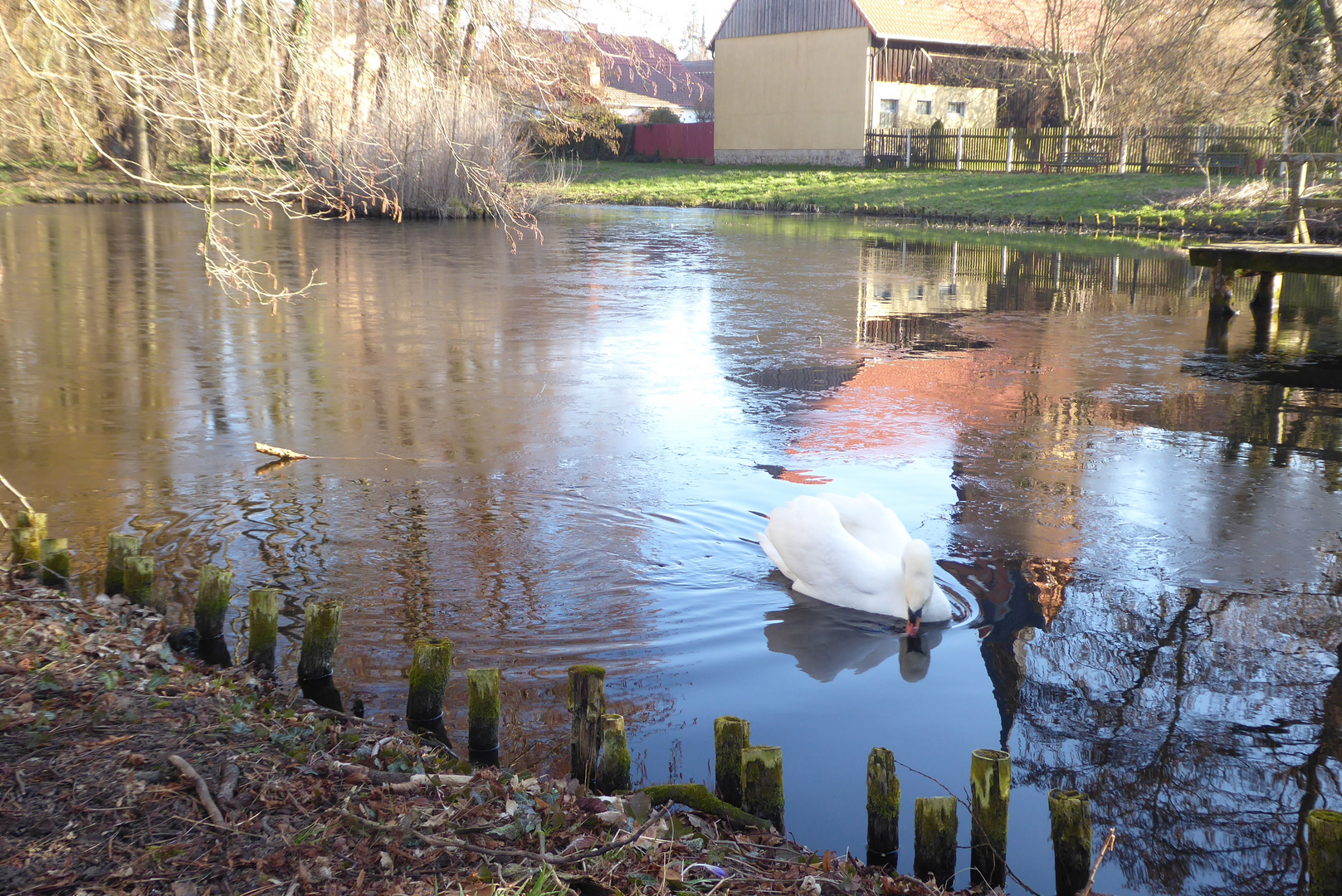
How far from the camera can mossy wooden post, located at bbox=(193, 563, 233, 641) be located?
207 inches

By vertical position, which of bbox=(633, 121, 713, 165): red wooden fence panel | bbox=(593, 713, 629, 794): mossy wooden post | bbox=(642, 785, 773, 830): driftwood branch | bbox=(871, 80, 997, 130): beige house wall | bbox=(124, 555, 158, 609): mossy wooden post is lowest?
bbox=(642, 785, 773, 830): driftwood branch

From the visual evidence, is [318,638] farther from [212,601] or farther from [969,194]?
[969,194]

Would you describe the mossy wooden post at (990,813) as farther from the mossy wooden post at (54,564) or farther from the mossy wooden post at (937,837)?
the mossy wooden post at (54,564)

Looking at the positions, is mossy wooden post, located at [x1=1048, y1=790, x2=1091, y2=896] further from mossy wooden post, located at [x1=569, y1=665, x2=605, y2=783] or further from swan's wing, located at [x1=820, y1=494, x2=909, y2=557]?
swan's wing, located at [x1=820, y1=494, x2=909, y2=557]

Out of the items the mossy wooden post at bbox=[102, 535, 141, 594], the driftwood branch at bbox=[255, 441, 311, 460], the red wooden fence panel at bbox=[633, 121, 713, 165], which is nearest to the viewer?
the mossy wooden post at bbox=[102, 535, 141, 594]

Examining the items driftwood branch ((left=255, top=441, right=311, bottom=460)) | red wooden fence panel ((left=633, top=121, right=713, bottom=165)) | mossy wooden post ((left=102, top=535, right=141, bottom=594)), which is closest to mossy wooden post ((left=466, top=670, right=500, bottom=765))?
mossy wooden post ((left=102, top=535, right=141, bottom=594))

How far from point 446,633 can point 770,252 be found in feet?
63.9

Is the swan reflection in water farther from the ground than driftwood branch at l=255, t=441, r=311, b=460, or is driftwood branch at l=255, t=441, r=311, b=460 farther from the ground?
driftwood branch at l=255, t=441, r=311, b=460

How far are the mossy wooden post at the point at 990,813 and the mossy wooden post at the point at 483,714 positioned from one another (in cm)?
179

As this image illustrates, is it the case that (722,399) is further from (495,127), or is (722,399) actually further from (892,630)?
(495,127)

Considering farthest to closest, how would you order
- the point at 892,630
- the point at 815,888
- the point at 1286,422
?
the point at 1286,422 → the point at 892,630 → the point at 815,888

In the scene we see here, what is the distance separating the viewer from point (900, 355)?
500 inches

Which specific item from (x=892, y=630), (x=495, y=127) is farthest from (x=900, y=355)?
(x=495, y=127)

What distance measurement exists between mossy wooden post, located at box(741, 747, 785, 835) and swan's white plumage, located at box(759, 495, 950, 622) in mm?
2005
